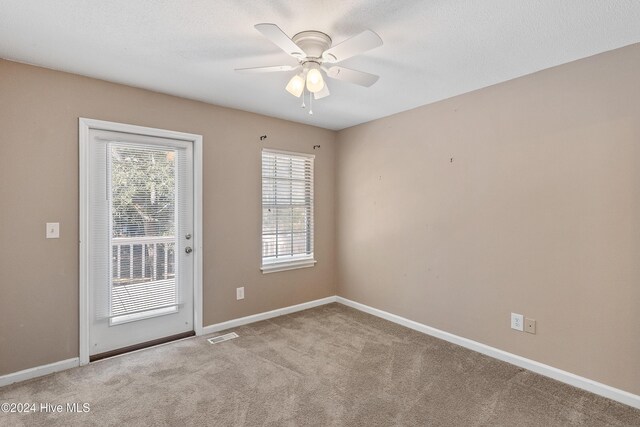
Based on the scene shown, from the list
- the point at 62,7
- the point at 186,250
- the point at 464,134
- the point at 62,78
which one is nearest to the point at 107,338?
the point at 186,250

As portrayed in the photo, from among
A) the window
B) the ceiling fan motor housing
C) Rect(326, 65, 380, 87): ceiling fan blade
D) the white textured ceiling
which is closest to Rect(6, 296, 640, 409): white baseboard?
the window

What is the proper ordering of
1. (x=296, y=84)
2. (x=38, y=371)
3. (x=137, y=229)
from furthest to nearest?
(x=137, y=229), (x=38, y=371), (x=296, y=84)

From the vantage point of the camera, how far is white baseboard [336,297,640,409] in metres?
2.17

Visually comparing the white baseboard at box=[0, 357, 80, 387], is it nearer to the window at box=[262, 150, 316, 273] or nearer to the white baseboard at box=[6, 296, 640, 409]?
the white baseboard at box=[6, 296, 640, 409]

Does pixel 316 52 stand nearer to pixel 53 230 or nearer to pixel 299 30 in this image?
pixel 299 30

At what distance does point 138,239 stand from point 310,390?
6.40 ft

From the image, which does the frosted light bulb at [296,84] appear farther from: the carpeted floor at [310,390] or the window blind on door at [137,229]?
the carpeted floor at [310,390]

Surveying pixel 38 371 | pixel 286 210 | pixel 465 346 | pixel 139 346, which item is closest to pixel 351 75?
pixel 286 210

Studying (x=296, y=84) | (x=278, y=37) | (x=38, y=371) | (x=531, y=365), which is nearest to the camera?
(x=278, y=37)

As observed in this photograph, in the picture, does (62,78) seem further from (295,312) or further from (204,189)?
(295,312)

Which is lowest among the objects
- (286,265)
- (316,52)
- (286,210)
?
Answer: (286,265)

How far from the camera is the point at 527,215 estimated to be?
260 cm

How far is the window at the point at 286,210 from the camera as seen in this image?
3779 millimetres

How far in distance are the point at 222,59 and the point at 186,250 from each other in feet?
5.88
